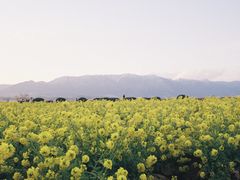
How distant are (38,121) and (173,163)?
→ 3.04m

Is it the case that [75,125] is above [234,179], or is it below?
above

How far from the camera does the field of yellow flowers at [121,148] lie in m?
7.84

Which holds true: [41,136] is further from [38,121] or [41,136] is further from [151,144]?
[38,121]

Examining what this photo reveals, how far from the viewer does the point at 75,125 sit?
32.6 ft

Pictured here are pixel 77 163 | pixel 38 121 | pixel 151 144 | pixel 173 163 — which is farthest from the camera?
pixel 38 121

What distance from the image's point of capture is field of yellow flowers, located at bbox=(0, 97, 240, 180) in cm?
784

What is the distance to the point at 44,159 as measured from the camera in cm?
818

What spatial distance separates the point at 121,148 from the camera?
348 inches

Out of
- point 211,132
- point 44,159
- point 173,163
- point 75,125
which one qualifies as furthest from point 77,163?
point 211,132

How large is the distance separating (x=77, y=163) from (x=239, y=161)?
3614 millimetres

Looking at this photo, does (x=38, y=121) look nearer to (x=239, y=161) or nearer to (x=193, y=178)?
(x=193, y=178)

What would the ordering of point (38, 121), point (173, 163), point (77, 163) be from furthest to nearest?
point (38, 121)
point (173, 163)
point (77, 163)

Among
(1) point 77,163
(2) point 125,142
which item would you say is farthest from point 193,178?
(1) point 77,163

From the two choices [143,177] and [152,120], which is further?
Answer: [152,120]
